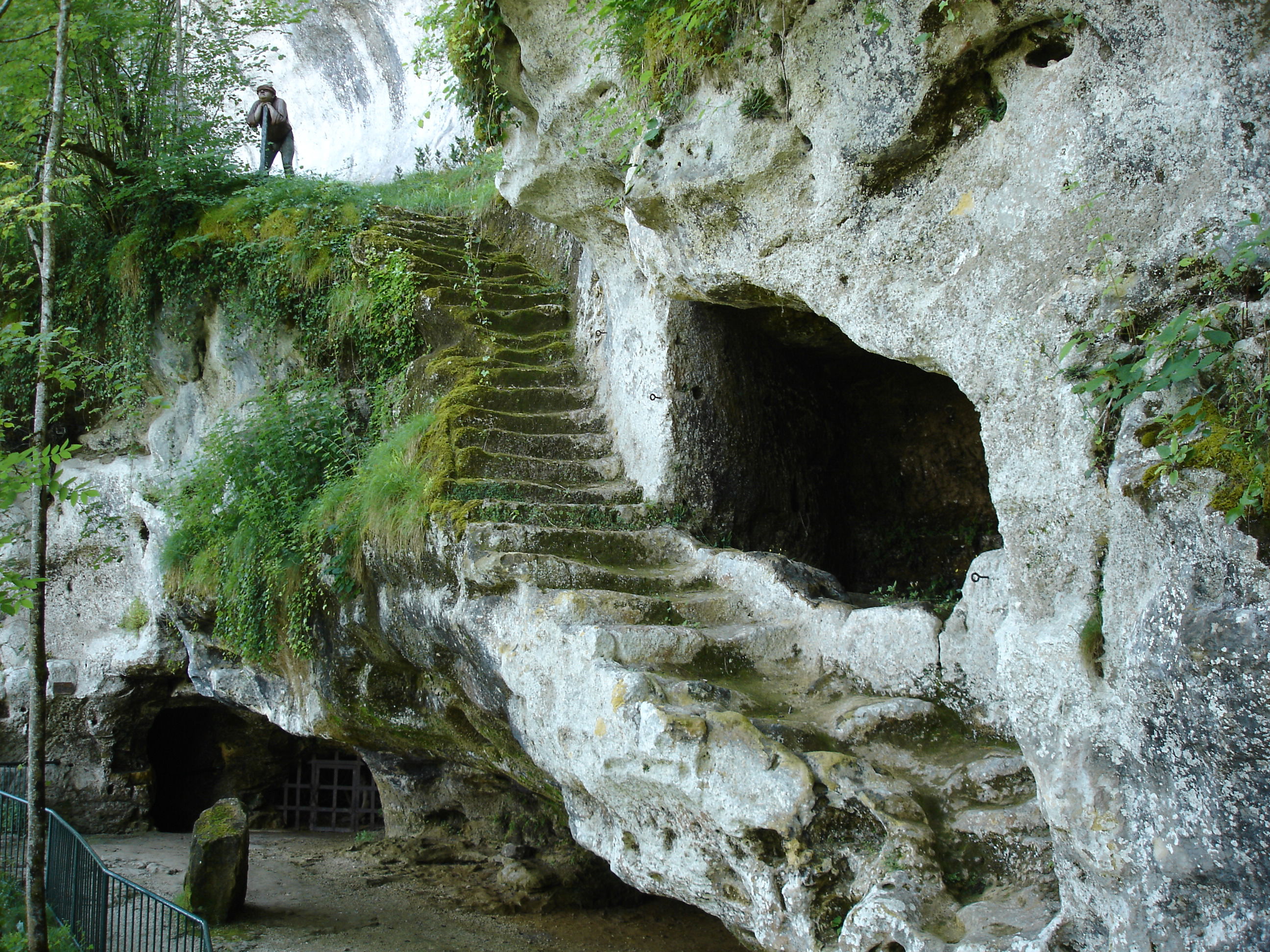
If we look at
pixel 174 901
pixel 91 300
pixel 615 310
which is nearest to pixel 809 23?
pixel 615 310

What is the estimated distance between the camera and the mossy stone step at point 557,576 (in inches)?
200

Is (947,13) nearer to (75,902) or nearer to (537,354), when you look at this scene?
(537,354)

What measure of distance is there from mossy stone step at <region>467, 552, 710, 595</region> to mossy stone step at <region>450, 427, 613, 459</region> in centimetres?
127

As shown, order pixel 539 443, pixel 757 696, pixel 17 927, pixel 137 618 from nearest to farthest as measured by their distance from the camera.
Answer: pixel 757 696 < pixel 17 927 < pixel 539 443 < pixel 137 618

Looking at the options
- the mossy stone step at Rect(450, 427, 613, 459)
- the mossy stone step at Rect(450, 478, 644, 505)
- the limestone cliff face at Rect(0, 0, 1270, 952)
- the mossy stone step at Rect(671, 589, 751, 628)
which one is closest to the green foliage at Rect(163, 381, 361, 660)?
the limestone cliff face at Rect(0, 0, 1270, 952)

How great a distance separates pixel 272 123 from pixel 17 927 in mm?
9762

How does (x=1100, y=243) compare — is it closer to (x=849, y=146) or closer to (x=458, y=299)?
(x=849, y=146)

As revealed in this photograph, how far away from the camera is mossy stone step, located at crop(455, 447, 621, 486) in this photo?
608 cm

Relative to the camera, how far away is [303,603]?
7.06 meters

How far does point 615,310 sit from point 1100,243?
4.03 metres

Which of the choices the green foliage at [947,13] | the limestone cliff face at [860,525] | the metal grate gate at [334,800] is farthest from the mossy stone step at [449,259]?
the metal grate gate at [334,800]

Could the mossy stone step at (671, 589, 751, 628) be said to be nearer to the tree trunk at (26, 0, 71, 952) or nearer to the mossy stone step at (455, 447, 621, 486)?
the mossy stone step at (455, 447, 621, 486)

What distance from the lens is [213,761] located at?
38.9 ft

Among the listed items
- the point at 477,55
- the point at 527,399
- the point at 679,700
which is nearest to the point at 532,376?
the point at 527,399
